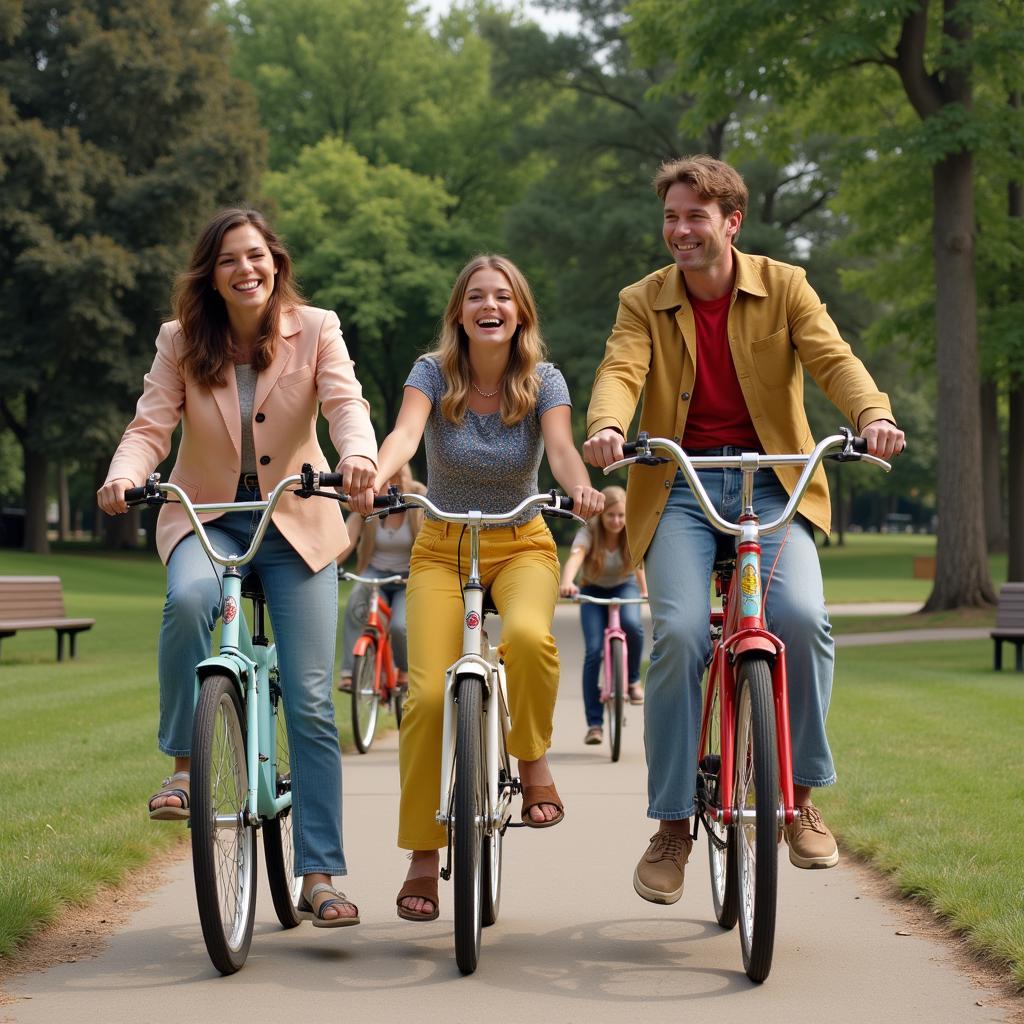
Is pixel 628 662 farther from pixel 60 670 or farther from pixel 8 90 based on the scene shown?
pixel 8 90

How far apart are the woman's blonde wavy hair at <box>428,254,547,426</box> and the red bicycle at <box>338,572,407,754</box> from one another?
5.00m

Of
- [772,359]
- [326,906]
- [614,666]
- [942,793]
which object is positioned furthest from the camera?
[614,666]

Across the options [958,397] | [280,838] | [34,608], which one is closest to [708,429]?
[280,838]

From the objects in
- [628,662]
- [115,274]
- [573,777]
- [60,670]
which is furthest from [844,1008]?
[115,274]

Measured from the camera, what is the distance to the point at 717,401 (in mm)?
5242

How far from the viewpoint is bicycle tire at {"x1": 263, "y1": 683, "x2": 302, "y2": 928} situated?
17.0 ft

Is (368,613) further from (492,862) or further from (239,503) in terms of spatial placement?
(239,503)

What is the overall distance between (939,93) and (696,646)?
778 inches

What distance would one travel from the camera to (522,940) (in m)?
5.19

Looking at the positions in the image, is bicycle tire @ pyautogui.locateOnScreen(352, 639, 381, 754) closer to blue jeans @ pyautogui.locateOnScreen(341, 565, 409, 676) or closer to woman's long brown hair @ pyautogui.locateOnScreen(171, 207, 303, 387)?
blue jeans @ pyautogui.locateOnScreen(341, 565, 409, 676)

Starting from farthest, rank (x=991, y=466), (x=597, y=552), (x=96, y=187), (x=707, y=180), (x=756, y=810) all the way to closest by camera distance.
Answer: (x=991, y=466) → (x=96, y=187) → (x=597, y=552) → (x=707, y=180) → (x=756, y=810)

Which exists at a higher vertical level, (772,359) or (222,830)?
(772,359)

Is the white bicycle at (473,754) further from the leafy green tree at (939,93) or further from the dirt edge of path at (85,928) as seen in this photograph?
the leafy green tree at (939,93)

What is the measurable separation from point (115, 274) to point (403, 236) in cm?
848
